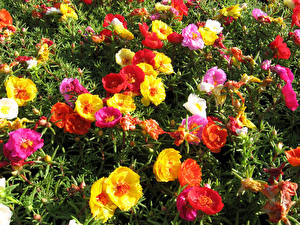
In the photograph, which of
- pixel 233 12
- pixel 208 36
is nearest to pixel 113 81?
pixel 208 36

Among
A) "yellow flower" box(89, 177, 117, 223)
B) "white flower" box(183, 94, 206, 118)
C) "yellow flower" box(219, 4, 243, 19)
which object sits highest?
"yellow flower" box(219, 4, 243, 19)

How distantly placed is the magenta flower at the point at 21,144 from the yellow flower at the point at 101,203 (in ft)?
1.54

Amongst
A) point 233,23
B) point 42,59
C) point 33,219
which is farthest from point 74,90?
point 233,23

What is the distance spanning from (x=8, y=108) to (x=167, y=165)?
1.23m

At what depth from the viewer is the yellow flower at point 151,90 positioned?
204cm

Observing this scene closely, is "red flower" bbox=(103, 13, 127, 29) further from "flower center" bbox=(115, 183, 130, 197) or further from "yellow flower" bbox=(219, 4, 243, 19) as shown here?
"flower center" bbox=(115, 183, 130, 197)

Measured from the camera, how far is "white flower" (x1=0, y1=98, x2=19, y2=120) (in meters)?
1.80

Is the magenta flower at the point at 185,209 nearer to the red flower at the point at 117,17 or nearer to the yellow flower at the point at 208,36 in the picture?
the yellow flower at the point at 208,36

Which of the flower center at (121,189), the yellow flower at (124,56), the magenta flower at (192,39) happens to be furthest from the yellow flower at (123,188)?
the magenta flower at (192,39)

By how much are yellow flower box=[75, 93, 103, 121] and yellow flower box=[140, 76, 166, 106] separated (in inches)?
14.8

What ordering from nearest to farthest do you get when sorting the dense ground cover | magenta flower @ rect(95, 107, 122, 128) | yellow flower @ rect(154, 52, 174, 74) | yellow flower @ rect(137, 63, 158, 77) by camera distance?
the dense ground cover
magenta flower @ rect(95, 107, 122, 128)
yellow flower @ rect(137, 63, 158, 77)
yellow flower @ rect(154, 52, 174, 74)

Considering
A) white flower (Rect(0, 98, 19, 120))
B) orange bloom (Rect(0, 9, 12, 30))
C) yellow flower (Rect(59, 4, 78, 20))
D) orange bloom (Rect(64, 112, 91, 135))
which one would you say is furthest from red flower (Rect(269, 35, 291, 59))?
orange bloom (Rect(0, 9, 12, 30))

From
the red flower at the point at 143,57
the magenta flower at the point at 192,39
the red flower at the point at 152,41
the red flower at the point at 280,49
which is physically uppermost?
the red flower at the point at 280,49

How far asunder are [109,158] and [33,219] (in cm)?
70
